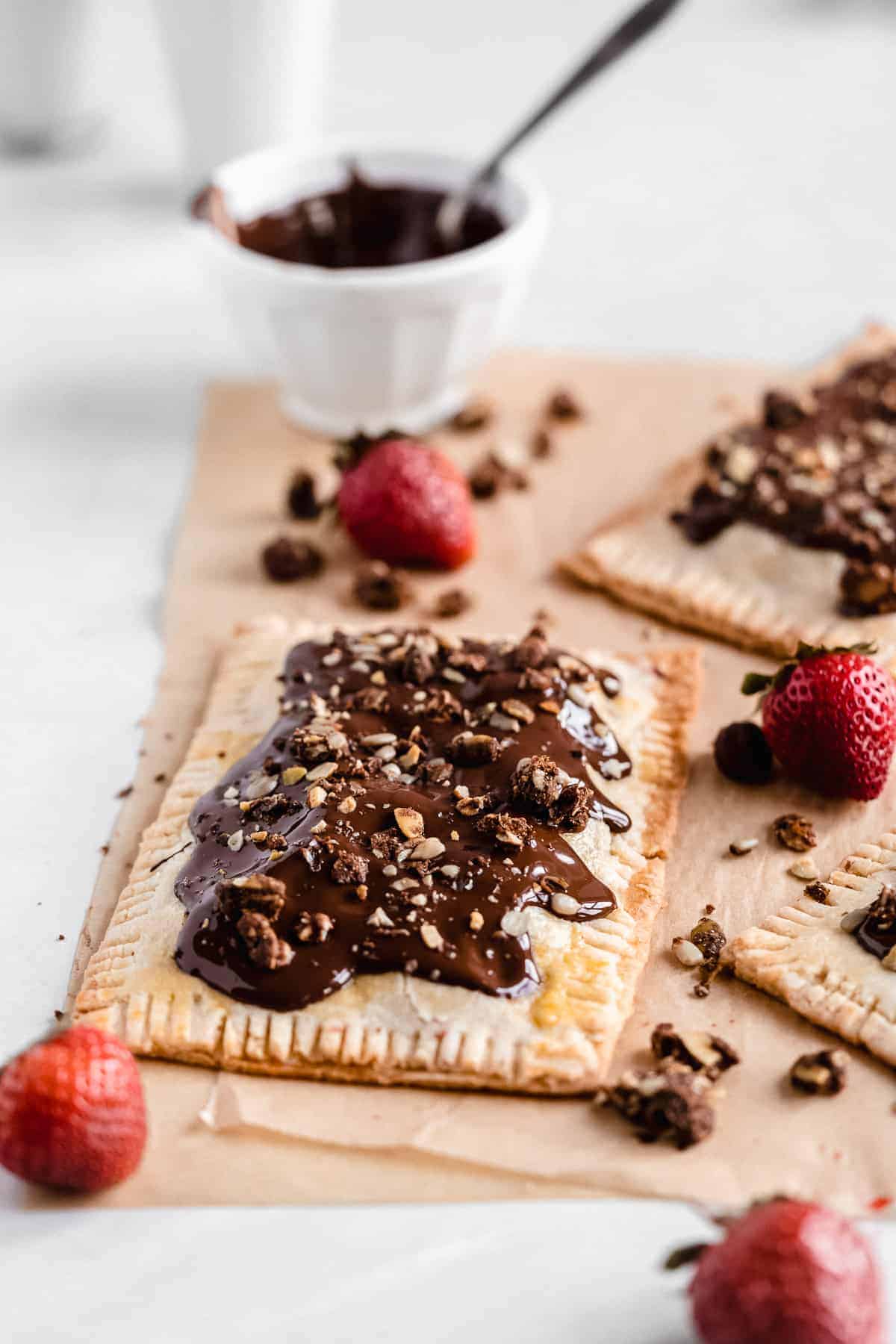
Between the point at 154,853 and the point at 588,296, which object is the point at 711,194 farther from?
the point at 154,853

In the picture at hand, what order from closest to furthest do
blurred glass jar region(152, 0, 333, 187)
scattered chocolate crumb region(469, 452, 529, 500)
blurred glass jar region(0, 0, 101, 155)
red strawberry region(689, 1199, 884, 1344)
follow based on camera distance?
red strawberry region(689, 1199, 884, 1344) < scattered chocolate crumb region(469, 452, 529, 500) < blurred glass jar region(152, 0, 333, 187) < blurred glass jar region(0, 0, 101, 155)

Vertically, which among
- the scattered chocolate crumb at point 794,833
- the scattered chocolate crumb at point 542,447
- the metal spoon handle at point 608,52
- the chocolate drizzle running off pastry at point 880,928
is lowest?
the scattered chocolate crumb at point 542,447

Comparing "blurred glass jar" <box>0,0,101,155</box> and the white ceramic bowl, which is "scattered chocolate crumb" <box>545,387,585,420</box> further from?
"blurred glass jar" <box>0,0,101,155</box>

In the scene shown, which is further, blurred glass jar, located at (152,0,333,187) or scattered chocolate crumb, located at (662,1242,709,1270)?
blurred glass jar, located at (152,0,333,187)

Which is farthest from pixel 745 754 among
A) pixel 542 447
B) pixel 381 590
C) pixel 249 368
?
pixel 249 368

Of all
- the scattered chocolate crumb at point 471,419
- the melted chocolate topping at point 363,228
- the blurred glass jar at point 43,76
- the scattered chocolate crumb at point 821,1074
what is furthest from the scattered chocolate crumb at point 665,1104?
the blurred glass jar at point 43,76

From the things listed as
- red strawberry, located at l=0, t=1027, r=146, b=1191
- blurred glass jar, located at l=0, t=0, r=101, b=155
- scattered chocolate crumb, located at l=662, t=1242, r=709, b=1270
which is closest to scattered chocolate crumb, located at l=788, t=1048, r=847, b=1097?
scattered chocolate crumb, located at l=662, t=1242, r=709, b=1270

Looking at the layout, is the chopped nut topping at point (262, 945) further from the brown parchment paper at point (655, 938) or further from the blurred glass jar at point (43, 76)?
the blurred glass jar at point (43, 76)
